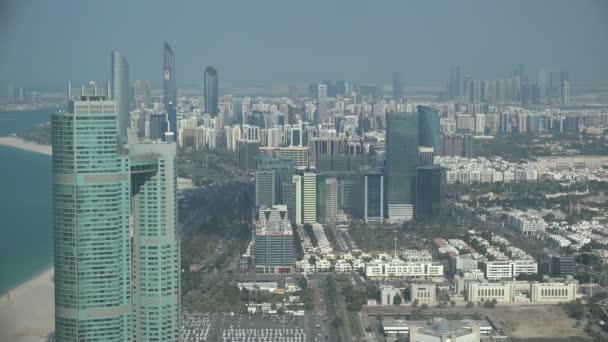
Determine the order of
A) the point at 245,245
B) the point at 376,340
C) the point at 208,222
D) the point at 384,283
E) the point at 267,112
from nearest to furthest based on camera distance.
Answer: the point at 376,340, the point at 384,283, the point at 245,245, the point at 208,222, the point at 267,112

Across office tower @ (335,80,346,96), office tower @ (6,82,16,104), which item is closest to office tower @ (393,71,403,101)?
office tower @ (335,80,346,96)

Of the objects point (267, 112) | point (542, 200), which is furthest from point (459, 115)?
point (542, 200)

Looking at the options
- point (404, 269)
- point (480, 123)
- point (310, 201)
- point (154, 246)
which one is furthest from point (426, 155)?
point (154, 246)

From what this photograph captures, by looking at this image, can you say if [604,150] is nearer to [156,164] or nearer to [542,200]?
[542,200]

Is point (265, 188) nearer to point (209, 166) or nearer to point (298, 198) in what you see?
point (298, 198)

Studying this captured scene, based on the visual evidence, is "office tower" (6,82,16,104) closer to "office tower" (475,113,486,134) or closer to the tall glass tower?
the tall glass tower
